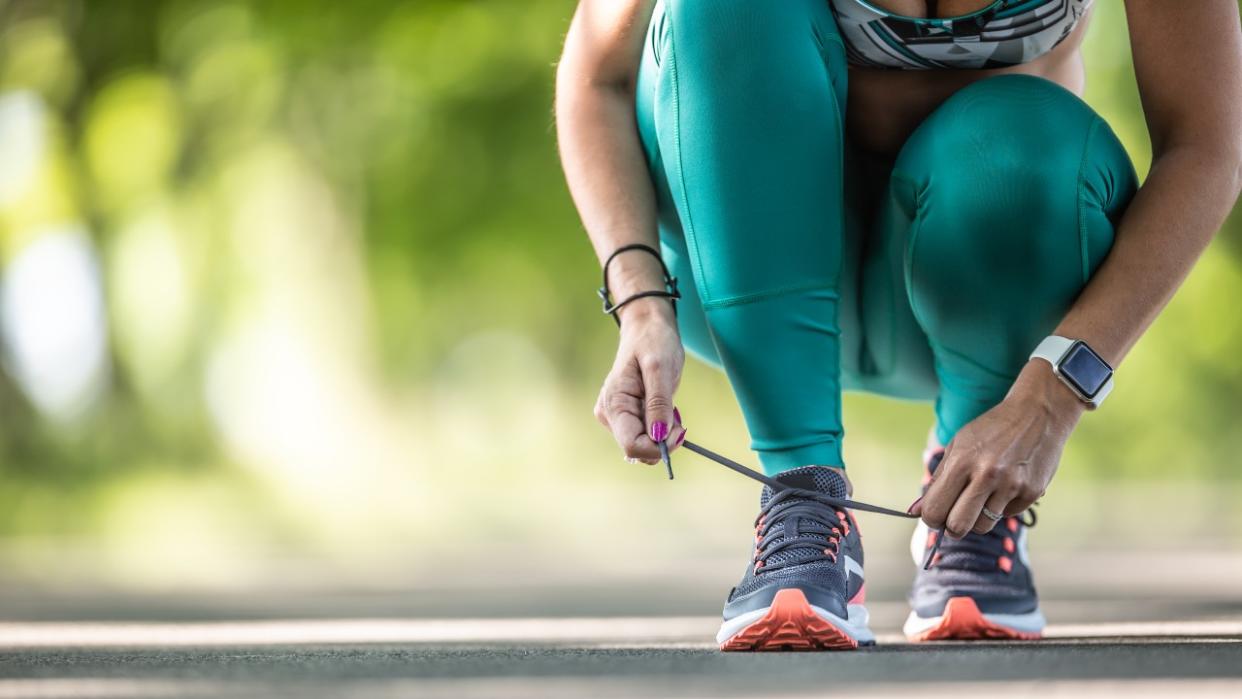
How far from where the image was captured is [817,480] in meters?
1.42

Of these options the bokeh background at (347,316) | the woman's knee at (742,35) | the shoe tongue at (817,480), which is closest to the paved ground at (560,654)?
the shoe tongue at (817,480)

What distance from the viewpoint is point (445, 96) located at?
977 cm

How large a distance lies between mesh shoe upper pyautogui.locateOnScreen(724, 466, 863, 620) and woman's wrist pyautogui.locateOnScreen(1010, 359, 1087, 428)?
21cm

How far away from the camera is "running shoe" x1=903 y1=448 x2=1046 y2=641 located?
155 centimetres

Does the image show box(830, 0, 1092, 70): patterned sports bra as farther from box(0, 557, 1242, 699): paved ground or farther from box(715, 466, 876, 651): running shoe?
box(0, 557, 1242, 699): paved ground

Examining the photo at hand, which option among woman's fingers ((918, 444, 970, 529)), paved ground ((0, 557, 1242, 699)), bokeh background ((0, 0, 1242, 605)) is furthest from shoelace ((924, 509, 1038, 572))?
bokeh background ((0, 0, 1242, 605))

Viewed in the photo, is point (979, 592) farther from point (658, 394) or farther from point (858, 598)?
point (658, 394)

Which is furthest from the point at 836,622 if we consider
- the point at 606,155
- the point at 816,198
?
the point at 606,155

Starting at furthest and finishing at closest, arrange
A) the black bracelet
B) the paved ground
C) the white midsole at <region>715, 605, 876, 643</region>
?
the black bracelet → the white midsole at <region>715, 605, 876, 643</region> → the paved ground

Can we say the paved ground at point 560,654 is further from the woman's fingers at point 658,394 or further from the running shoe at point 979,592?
the woman's fingers at point 658,394

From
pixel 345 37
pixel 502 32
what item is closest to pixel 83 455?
pixel 345 37

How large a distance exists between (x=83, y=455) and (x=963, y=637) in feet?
25.1

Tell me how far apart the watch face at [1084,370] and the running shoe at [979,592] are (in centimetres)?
27

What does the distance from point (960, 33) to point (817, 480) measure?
464mm
